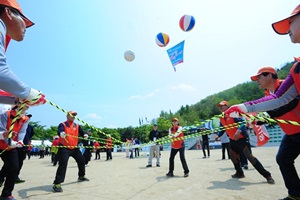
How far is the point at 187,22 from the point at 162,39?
89.5 inches

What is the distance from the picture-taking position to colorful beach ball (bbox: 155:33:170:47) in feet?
54.3

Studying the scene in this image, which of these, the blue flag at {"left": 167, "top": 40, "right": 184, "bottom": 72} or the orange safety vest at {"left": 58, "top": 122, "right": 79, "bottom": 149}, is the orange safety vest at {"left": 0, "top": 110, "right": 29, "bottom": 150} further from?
the blue flag at {"left": 167, "top": 40, "right": 184, "bottom": 72}

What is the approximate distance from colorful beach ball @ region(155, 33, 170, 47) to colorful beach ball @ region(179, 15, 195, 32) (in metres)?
1.49

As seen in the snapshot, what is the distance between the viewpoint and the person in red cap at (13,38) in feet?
6.21

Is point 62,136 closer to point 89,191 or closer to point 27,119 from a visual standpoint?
point 27,119

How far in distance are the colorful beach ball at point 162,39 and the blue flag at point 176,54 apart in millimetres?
825

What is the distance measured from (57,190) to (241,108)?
464 centimetres

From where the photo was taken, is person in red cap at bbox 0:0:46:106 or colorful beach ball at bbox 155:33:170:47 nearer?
person in red cap at bbox 0:0:46:106

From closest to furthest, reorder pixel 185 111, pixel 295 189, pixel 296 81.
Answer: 1. pixel 296 81
2. pixel 295 189
3. pixel 185 111

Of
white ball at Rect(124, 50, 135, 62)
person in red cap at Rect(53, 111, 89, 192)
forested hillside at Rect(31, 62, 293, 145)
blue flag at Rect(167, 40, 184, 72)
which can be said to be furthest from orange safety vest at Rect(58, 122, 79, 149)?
forested hillside at Rect(31, 62, 293, 145)

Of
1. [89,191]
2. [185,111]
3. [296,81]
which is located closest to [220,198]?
[296,81]

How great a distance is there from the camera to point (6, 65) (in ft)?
6.24

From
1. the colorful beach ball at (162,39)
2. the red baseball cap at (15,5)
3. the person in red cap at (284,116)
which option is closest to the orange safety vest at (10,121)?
the red baseball cap at (15,5)

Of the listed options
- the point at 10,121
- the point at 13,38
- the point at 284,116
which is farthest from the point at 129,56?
the point at 284,116
